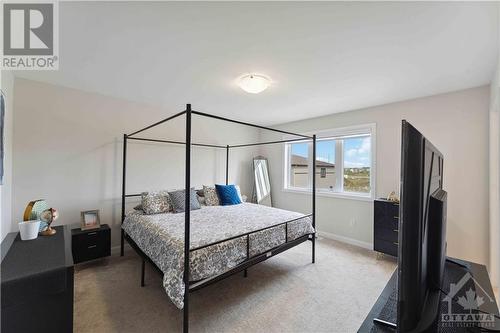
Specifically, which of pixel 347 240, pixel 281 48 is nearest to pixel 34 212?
pixel 281 48

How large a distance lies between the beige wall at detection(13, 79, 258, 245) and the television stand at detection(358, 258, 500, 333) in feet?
11.3

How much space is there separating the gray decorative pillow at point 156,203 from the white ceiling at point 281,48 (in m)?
1.48

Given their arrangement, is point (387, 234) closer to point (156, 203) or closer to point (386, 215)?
point (386, 215)

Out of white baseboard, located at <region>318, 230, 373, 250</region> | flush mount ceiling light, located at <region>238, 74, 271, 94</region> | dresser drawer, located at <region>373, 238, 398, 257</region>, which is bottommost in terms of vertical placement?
white baseboard, located at <region>318, 230, 373, 250</region>

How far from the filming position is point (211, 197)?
3.73 m

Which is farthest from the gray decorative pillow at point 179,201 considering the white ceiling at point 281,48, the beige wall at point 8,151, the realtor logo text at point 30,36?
the realtor logo text at point 30,36

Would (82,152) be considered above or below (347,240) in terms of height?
above

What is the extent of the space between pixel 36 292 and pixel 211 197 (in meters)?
2.52

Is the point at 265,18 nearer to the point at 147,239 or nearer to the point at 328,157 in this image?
the point at 147,239

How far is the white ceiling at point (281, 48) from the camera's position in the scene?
1451mm

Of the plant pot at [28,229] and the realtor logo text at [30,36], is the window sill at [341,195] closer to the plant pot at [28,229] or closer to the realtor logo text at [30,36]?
the plant pot at [28,229]

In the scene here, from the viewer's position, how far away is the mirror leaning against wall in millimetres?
4953

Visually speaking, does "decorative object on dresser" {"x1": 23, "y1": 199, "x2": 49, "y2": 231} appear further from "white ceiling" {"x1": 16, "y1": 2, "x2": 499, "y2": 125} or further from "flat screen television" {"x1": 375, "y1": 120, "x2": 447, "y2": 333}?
"flat screen television" {"x1": 375, "y1": 120, "x2": 447, "y2": 333}

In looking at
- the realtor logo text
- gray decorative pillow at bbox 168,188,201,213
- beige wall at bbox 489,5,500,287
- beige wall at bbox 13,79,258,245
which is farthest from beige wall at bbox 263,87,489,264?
the realtor logo text
